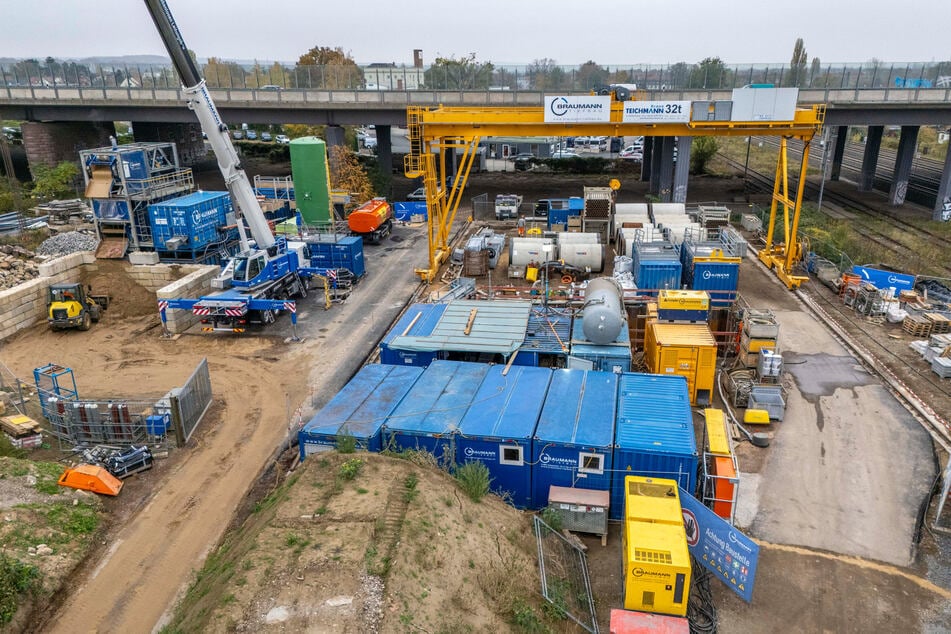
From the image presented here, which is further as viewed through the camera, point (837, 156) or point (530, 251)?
point (837, 156)

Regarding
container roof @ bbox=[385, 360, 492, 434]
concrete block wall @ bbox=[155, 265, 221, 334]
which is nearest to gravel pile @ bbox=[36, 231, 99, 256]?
concrete block wall @ bbox=[155, 265, 221, 334]

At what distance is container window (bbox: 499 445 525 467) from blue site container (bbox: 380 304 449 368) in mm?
6132

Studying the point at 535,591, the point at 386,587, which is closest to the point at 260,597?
the point at 386,587

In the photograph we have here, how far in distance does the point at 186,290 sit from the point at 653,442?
2274 centimetres

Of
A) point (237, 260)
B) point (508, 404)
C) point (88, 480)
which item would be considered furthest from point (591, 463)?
point (237, 260)

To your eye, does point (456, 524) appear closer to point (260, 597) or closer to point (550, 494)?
point (550, 494)

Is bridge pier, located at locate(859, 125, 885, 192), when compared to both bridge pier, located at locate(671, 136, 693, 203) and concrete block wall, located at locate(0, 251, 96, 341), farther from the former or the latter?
concrete block wall, located at locate(0, 251, 96, 341)

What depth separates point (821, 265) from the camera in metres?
33.6

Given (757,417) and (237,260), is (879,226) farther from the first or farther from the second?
(237,260)

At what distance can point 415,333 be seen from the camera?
22375 millimetres

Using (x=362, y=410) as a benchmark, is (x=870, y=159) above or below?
above

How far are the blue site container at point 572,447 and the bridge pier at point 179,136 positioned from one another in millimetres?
61160

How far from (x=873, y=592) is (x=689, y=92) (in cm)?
4355

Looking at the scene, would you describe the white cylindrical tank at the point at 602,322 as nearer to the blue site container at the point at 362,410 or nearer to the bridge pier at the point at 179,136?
the blue site container at the point at 362,410
